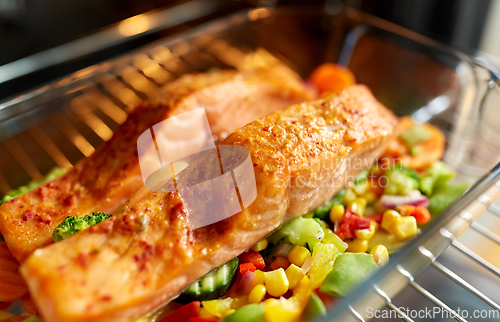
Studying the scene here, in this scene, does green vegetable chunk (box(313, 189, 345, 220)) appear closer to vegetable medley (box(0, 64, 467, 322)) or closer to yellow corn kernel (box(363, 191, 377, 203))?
vegetable medley (box(0, 64, 467, 322))

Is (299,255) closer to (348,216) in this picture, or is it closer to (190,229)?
(348,216)

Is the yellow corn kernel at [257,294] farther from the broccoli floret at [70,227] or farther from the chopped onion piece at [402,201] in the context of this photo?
the chopped onion piece at [402,201]

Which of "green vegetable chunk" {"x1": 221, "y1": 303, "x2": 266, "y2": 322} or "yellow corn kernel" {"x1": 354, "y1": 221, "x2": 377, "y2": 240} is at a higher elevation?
"green vegetable chunk" {"x1": 221, "y1": 303, "x2": 266, "y2": 322}

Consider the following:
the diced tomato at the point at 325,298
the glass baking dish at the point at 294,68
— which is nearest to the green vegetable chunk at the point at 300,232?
the diced tomato at the point at 325,298

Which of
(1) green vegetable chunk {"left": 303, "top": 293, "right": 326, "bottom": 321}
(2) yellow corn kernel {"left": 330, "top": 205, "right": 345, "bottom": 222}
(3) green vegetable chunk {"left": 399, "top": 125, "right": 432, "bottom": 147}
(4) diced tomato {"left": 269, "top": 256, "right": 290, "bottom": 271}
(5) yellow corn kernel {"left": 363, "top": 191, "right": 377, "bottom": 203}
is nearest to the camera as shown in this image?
(1) green vegetable chunk {"left": 303, "top": 293, "right": 326, "bottom": 321}

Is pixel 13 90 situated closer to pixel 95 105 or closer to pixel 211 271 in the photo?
pixel 95 105

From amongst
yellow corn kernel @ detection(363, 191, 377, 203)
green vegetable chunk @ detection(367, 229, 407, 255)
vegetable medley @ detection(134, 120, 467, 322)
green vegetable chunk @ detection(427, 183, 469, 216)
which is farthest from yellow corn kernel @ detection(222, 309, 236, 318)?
green vegetable chunk @ detection(427, 183, 469, 216)
